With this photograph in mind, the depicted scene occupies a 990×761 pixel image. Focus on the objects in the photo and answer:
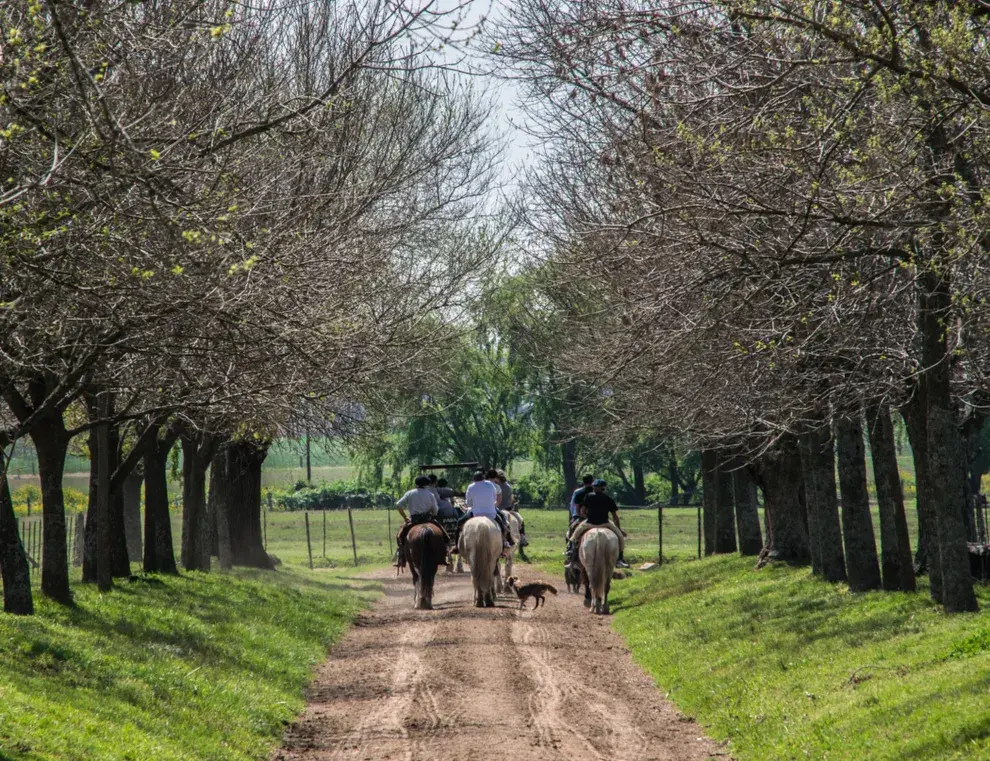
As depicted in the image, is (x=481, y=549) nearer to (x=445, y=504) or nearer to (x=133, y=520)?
(x=445, y=504)

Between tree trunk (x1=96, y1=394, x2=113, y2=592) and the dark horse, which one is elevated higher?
tree trunk (x1=96, y1=394, x2=113, y2=592)

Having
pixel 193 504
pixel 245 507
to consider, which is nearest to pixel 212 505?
pixel 245 507

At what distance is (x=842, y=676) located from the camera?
12125mm

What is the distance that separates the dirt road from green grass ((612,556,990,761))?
482 mm

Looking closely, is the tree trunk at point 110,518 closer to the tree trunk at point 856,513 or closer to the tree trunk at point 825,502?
the tree trunk at point 825,502

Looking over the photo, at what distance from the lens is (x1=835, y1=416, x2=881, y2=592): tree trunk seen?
59.2 feet

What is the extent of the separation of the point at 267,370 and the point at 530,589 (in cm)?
922

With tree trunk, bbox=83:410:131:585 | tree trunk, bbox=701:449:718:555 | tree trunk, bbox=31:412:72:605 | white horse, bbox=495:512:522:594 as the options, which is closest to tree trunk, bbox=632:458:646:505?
tree trunk, bbox=701:449:718:555

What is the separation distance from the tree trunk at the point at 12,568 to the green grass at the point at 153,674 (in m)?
0.31

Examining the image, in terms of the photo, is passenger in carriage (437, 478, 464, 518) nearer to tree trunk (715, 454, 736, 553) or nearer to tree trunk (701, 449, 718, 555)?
tree trunk (701, 449, 718, 555)

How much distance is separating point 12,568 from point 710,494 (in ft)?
69.6

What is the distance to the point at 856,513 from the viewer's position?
18.3 meters

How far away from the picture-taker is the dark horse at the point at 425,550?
2233 centimetres

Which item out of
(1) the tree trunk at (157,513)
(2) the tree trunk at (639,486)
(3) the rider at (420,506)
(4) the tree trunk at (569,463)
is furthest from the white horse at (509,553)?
(2) the tree trunk at (639,486)
